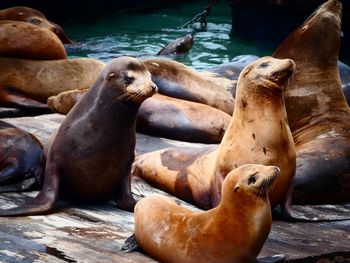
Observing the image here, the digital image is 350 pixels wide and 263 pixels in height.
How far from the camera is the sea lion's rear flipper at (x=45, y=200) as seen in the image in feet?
17.3

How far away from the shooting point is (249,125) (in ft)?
18.6

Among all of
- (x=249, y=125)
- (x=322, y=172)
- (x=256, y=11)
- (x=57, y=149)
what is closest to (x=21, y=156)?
(x=57, y=149)

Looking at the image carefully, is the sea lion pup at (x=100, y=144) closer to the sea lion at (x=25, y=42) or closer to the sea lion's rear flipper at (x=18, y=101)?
the sea lion's rear flipper at (x=18, y=101)

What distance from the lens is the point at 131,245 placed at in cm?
477

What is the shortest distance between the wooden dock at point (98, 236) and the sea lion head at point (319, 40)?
1305 mm

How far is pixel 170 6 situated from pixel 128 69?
14868mm

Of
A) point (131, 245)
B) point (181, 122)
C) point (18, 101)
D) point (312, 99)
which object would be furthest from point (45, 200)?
point (18, 101)

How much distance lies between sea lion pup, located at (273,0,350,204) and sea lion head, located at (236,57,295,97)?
0.88 metres

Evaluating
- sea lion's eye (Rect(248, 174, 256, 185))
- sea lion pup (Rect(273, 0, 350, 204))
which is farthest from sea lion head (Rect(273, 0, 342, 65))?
sea lion's eye (Rect(248, 174, 256, 185))

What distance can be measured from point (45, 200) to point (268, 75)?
4.61 ft

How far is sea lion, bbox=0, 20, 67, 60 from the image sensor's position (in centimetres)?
918

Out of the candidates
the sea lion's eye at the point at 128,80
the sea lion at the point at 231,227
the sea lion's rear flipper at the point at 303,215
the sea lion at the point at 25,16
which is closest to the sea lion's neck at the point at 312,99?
the sea lion's rear flipper at the point at 303,215

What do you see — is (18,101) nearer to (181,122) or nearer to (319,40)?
(181,122)

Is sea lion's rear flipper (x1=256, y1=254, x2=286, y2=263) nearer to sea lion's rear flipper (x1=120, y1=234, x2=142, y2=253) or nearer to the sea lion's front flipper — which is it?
sea lion's rear flipper (x1=120, y1=234, x2=142, y2=253)
